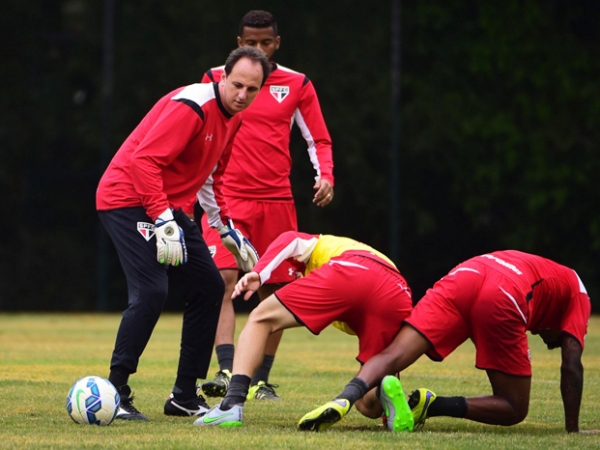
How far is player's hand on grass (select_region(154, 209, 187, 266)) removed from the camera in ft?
18.7

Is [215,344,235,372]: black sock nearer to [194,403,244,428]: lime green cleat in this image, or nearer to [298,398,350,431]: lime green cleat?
[194,403,244,428]: lime green cleat

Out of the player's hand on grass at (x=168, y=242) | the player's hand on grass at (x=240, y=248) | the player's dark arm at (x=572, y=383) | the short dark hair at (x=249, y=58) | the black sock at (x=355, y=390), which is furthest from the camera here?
the player's hand on grass at (x=240, y=248)

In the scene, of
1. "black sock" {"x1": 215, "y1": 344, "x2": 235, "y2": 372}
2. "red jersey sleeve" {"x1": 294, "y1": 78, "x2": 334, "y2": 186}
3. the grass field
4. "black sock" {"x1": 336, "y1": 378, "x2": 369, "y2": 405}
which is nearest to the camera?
the grass field

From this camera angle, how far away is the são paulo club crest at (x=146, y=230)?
5.89 m

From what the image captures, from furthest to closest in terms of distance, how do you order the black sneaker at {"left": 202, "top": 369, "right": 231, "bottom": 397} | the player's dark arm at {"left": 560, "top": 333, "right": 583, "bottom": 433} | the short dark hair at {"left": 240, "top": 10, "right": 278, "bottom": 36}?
the short dark hair at {"left": 240, "top": 10, "right": 278, "bottom": 36}, the black sneaker at {"left": 202, "top": 369, "right": 231, "bottom": 397}, the player's dark arm at {"left": 560, "top": 333, "right": 583, "bottom": 433}

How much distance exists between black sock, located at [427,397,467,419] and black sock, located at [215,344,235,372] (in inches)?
76.8

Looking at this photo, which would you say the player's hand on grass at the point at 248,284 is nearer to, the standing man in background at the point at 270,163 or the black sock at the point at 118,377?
the black sock at the point at 118,377

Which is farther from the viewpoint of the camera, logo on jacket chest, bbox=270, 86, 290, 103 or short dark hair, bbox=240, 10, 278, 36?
logo on jacket chest, bbox=270, 86, 290, 103

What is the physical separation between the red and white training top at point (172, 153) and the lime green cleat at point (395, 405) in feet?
4.65

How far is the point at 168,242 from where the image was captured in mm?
5688

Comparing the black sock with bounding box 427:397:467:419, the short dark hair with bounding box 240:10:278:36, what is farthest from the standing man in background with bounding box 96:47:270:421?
the short dark hair with bounding box 240:10:278:36

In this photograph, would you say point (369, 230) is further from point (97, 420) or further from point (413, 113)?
point (97, 420)

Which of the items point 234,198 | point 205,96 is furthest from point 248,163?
point 205,96

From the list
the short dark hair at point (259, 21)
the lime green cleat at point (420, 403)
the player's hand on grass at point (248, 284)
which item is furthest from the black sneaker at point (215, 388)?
the short dark hair at point (259, 21)
